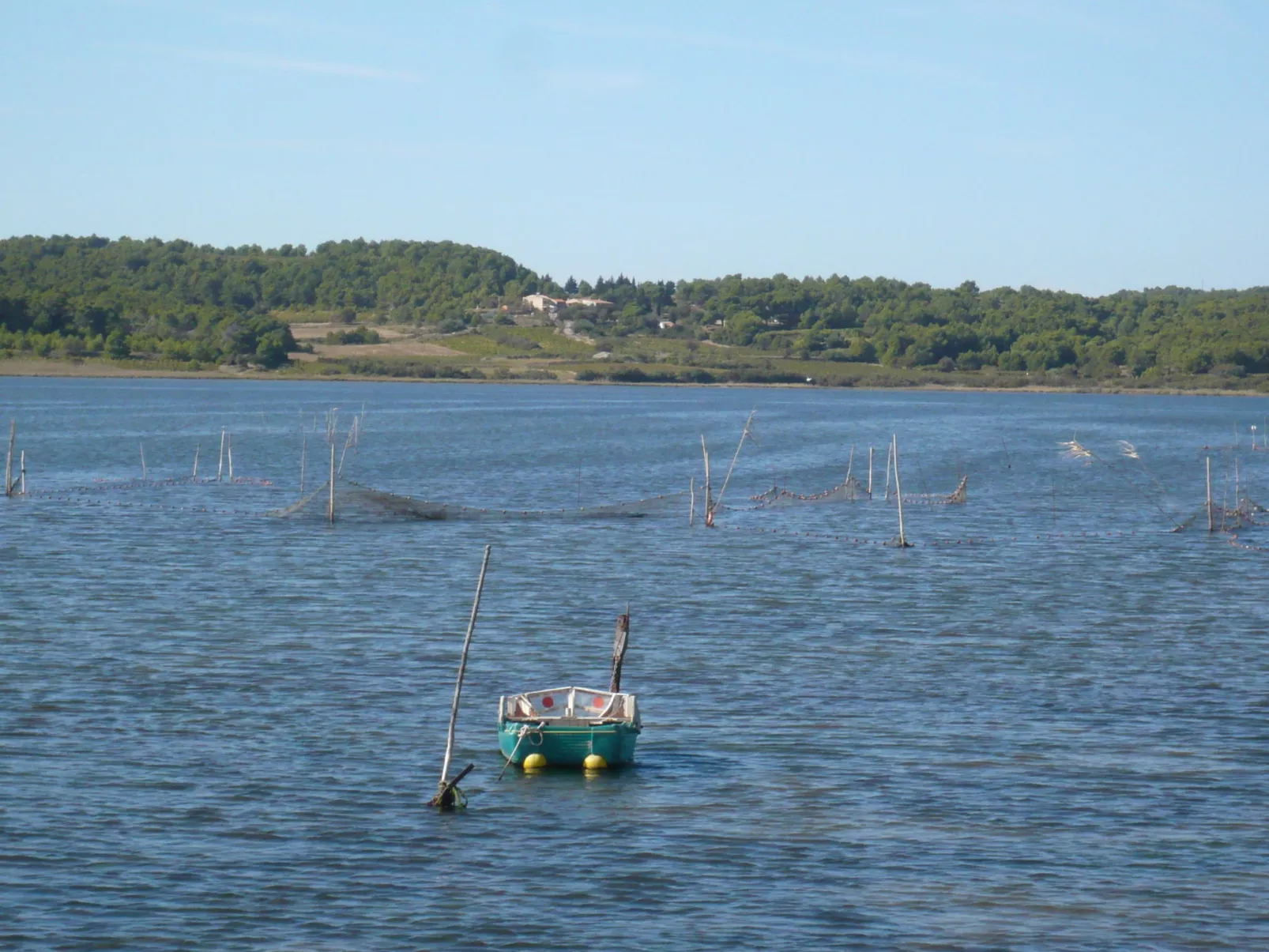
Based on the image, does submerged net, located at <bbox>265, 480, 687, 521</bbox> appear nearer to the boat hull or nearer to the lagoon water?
the lagoon water

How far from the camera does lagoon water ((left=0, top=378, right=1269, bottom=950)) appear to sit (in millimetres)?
22000

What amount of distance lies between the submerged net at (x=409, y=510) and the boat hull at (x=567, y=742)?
33724 mm

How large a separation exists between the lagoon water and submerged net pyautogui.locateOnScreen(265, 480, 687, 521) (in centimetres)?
88

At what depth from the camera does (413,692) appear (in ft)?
111

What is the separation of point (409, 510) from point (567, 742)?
38542 mm

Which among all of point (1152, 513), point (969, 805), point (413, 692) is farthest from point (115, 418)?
point (969, 805)

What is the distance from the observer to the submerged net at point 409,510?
213ft

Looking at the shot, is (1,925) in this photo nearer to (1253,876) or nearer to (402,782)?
(402,782)

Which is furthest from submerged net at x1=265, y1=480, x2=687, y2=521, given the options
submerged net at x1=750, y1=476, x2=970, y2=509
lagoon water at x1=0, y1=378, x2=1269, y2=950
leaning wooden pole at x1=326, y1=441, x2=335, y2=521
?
submerged net at x1=750, y1=476, x2=970, y2=509

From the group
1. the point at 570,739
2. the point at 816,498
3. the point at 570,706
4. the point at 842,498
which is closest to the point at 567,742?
the point at 570,739

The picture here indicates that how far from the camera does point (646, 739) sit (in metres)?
30.4

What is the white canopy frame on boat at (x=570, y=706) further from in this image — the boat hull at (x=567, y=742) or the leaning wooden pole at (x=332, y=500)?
the leaning wooden pole at (x=332, y=500)

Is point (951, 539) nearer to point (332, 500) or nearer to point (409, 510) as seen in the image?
point (409, 510)

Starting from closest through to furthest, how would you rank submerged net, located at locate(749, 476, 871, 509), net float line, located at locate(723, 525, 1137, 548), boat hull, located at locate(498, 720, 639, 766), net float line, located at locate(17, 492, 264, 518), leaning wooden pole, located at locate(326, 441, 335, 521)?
boat hull, located at locate(498, 720, 639, 766)
leaning wooden pole, located at locate(326, 441, 335, 521)
net float line, located at locate(723, 525, 1137, 548)
net float line, located at locate(17, 492, 264, 518)
submerged net, located at locate(749, 476, 871, 509)
